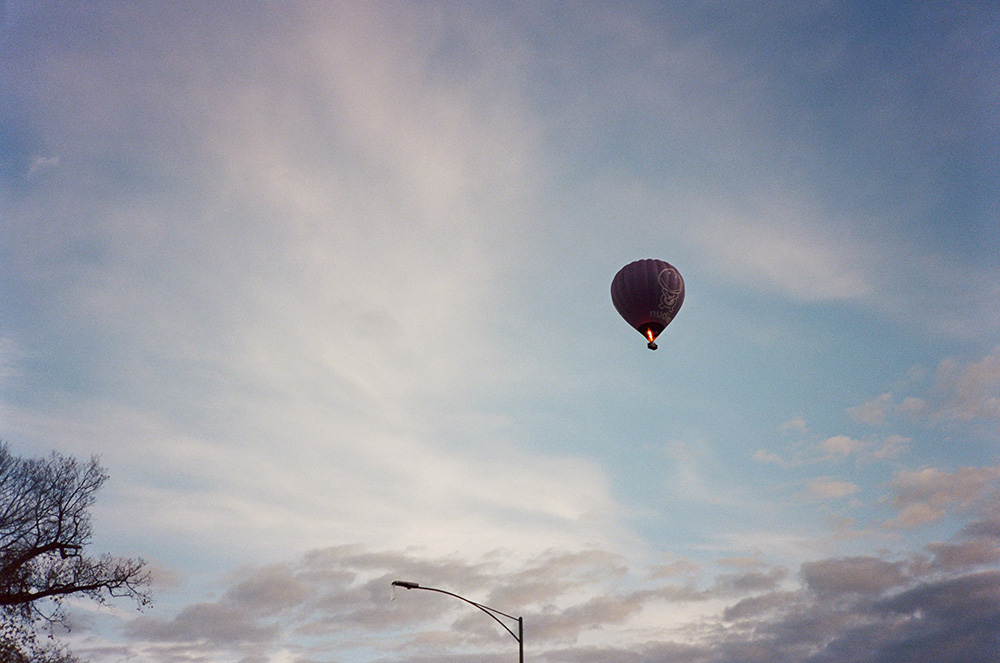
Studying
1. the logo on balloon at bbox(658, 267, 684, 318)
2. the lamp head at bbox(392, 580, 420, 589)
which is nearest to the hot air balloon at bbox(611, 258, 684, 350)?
the logo on balloon at bbox(658, 267, 684, 318)

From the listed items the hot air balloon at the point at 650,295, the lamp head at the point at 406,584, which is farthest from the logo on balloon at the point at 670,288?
the lamp head at the point at 406,584

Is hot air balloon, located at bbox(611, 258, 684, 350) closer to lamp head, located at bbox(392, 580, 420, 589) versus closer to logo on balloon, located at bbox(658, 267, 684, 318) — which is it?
logo on balloon, located at bbox(658, 267, 684, 318)

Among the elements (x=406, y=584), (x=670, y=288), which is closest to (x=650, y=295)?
(x=670, y=288)

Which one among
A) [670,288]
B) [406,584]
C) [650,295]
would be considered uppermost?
[670,288]

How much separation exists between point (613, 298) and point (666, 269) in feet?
10.8

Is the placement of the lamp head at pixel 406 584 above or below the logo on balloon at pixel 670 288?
below

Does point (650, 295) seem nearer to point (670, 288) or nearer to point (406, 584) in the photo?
point (670, 288)

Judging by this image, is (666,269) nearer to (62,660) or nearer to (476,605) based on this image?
(476,605)

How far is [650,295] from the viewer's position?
4112 centimetres

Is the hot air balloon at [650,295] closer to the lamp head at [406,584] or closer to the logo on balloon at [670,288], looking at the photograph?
the logo on balloon at [670,288]

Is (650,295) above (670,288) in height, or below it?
below

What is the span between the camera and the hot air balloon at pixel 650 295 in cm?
4125

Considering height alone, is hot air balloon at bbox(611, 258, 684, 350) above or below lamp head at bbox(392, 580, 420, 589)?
above

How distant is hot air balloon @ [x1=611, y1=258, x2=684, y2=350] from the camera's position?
41.2 metres
